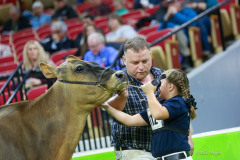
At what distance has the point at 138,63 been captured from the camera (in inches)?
163

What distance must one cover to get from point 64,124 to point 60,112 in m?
0.11

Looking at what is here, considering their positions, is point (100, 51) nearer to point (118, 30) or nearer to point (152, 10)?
point (118, 30)

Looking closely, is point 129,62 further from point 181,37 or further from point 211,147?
point 181,37

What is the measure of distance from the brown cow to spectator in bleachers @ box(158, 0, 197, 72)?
4.74 m

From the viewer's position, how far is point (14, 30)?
14883mm

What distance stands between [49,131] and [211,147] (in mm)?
1889

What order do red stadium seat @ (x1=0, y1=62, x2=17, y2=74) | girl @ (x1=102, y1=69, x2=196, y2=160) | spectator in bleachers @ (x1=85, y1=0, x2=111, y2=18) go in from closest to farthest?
girl @ (x1=102, y1=69, x2=196, y2=160) → red stadium seat @ (x1=0, y1=62, x2=17, y2=74) → spectator in bleachers @ (x1=85, y1=0, x2=111, y2=18)

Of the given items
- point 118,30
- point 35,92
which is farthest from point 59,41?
point 35,92

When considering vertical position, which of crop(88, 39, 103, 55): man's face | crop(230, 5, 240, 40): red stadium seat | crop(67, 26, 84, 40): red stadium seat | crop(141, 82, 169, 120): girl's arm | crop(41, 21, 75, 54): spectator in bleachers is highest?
crop(67, 26, 84, 40): red stadium seat

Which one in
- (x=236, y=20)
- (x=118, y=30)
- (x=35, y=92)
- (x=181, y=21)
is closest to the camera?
(x=35, y=92)

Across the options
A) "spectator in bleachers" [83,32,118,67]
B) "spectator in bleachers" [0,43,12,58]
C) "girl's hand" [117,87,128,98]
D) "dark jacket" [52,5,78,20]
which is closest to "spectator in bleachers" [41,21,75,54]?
"spectator in bleachers" [0,43,12,58]

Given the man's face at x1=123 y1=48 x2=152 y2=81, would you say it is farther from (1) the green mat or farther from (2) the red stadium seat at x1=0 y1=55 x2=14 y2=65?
(2) the red stadium seat at x1=0 y1=55 x2=14 y2=65

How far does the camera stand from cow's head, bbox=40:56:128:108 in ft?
12.7

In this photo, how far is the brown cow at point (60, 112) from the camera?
12.5 ft
